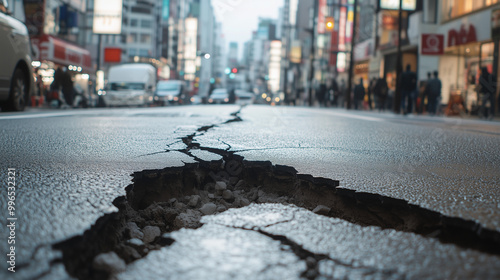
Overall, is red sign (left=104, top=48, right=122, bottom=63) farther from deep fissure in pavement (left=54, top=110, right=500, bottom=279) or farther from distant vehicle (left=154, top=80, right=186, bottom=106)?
deep fissure in pavement (left=54, top=110, right=500, bottom=279)

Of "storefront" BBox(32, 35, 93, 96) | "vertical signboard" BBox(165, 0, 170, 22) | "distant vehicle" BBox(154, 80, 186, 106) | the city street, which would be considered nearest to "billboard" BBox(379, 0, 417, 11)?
"distant vehicle" BBox(154, 80, 186, 106)

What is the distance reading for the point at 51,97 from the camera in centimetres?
1897

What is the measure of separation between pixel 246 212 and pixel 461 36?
21.4 meters

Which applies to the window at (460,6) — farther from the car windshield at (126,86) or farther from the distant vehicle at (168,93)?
the distant vehicle at (168,93)

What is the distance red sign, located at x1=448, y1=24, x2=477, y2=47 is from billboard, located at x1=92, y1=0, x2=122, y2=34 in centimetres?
2229

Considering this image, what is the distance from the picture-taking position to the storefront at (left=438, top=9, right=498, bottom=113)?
1919cm

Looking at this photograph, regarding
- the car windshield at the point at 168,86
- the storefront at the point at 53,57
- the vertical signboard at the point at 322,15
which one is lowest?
the car windshield at the point at 168,86

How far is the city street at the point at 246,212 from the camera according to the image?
1.46 m

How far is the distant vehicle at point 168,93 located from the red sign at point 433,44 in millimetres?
15668

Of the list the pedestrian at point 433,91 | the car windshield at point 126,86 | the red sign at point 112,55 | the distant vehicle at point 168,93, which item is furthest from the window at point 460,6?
the red sign at point 112,55

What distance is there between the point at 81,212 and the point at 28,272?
626mm

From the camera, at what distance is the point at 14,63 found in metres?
8.54

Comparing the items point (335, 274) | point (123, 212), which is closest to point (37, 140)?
point (123, 212)

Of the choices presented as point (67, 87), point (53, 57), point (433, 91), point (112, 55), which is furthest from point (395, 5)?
point (112, 55)
